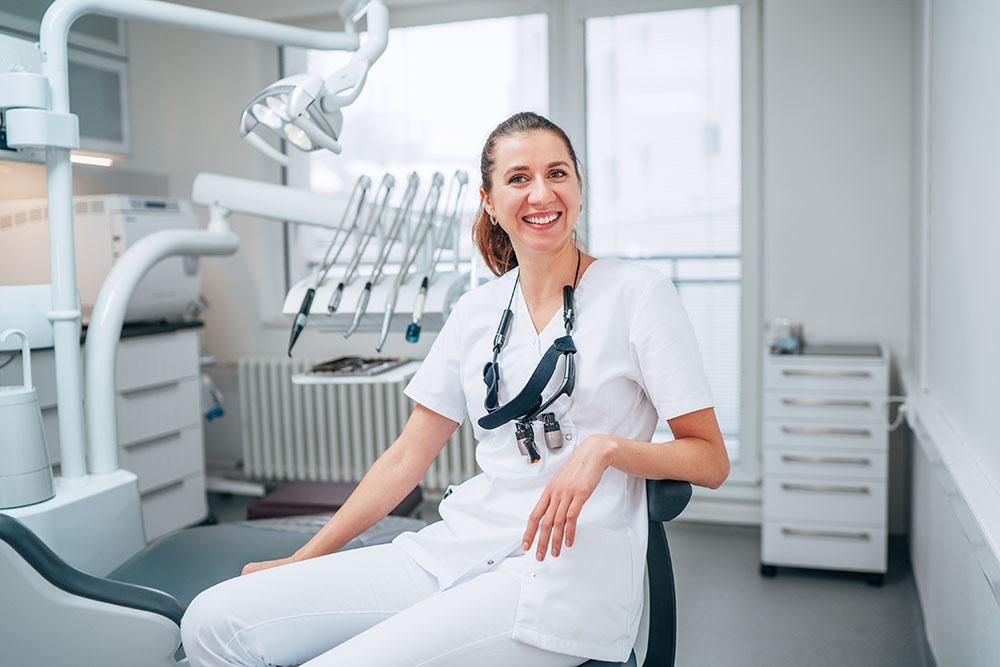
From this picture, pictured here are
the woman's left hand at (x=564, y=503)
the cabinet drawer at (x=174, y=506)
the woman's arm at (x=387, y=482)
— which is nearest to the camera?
the woman's left hand at (x=564, y=503)

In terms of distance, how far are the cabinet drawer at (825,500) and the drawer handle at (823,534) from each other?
0.04 metres

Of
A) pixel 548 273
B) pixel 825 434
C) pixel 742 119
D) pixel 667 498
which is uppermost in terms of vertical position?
pixel 742 119

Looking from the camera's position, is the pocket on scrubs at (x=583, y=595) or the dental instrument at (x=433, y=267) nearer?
the pocket on scrubs at (x=583, y=595)

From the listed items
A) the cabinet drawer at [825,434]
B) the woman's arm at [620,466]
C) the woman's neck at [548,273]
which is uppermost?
the woman's neck at [548,273]

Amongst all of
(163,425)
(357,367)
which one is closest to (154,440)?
(163,425)

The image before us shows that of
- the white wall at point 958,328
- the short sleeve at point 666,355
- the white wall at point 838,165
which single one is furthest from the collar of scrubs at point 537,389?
the white wall at point 838,165

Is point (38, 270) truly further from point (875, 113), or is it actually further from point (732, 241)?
point (875, 113)

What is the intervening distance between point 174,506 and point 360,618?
7.49 ft

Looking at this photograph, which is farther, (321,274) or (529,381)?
(321,274)

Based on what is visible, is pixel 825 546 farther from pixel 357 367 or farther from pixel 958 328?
pixel 357 367

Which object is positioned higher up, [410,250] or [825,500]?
[410,250]

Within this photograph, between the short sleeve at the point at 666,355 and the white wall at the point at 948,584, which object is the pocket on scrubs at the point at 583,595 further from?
the white wall at the point at 948,584

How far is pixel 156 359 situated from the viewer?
3.15 meters

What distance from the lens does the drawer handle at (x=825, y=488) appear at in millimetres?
2746
